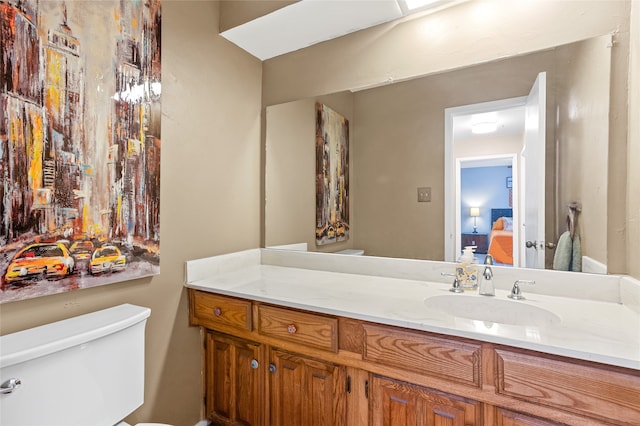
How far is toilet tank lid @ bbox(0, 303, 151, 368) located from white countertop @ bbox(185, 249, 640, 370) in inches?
14.9

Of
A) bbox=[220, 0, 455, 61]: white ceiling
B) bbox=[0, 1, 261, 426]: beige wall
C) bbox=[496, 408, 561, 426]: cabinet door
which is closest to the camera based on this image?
bbox=[496, 408, 561, 426]: cabinet door

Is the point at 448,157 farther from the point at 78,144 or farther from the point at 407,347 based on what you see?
the point at 78,144

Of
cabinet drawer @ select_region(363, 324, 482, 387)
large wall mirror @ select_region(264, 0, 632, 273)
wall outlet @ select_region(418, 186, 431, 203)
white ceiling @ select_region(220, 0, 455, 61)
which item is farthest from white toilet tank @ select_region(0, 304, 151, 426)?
white ceiling @ select_region(220, 0, 455, 61)

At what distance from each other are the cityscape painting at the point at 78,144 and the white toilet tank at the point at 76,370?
158mm

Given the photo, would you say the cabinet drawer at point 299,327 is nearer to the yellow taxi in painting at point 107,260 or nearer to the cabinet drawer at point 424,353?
the cabinet drawer at point 424,353

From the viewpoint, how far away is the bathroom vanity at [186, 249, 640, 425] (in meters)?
0.86

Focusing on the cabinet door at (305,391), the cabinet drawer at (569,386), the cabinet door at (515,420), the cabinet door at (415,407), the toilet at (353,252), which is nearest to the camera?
the cabinet drawer at (569,386)

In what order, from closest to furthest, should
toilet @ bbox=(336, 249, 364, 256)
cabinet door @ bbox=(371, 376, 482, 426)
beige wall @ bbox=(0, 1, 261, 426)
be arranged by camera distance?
1. cabinet door @ bbox=(371, 376, 482, 426)
2. beige wall @ bbox=(0, 1, 261, 426)
3. toilet @ bbox=(336, 249, 364, 256)

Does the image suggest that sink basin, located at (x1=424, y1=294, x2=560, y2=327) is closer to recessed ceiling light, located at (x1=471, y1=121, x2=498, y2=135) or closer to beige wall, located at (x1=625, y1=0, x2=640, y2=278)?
beige wall, located at (x1=625, y1=0, x2=640, y2=278)

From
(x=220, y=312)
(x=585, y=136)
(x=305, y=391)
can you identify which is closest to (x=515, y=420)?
(x=305, y=391)

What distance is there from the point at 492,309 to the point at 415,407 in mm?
500

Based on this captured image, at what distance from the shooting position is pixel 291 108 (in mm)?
2027

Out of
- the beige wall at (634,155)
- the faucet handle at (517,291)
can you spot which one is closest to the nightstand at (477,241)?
the faucet handle at (517,291)

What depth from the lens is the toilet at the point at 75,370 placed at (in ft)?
2.97
